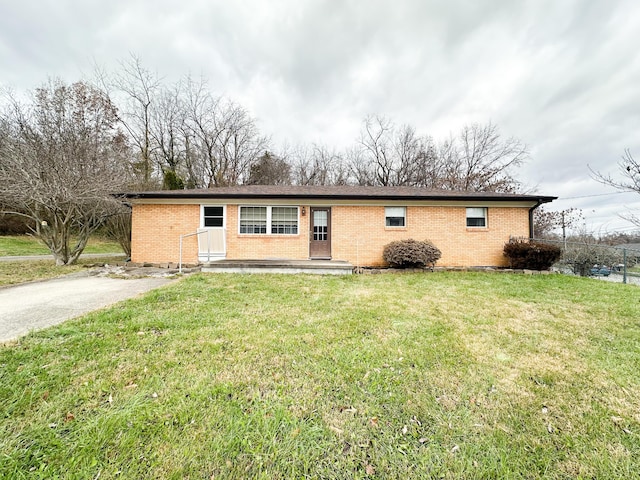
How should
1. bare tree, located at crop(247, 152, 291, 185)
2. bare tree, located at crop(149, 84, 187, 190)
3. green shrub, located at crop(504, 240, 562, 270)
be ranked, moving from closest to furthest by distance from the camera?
green shrub, located at crop(504, 240, 562, 270), bare tree, located at crop(149, 84, 187, 190), bare tree, located at crop(247, 152, 291, 185)

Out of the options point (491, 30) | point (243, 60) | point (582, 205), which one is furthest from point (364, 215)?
point (582, 205)

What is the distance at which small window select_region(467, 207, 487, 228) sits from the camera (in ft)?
32.6

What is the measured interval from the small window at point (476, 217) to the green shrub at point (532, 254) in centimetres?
125

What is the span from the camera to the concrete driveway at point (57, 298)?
3.47 meters

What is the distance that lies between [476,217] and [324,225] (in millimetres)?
6117

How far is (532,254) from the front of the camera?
878 centimetres

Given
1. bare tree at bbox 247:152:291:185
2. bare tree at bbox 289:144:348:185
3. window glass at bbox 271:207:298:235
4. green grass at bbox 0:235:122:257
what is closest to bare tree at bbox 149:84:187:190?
bare tree at bbox 247:152:291:185

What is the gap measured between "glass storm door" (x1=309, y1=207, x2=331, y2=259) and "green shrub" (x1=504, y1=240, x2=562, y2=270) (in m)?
6.90

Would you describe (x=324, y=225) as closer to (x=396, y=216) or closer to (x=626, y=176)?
(x=396, y=216)

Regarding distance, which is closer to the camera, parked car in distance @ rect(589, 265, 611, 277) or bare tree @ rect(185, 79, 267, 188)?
parked car in distance @ rect(589, 265, 611, 277)

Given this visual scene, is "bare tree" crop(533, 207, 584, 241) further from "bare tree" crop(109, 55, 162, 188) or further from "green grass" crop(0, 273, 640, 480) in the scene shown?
"bare tree" crop(109, 55, 162, 188)

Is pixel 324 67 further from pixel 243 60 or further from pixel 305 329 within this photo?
pixel 305 329

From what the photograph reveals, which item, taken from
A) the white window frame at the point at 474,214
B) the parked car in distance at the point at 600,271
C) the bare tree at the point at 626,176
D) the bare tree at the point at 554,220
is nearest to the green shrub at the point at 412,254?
the white window frame at the point at 474,214

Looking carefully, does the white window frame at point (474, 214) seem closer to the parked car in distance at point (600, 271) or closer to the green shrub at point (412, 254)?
the green shrub at point (412, 254)
